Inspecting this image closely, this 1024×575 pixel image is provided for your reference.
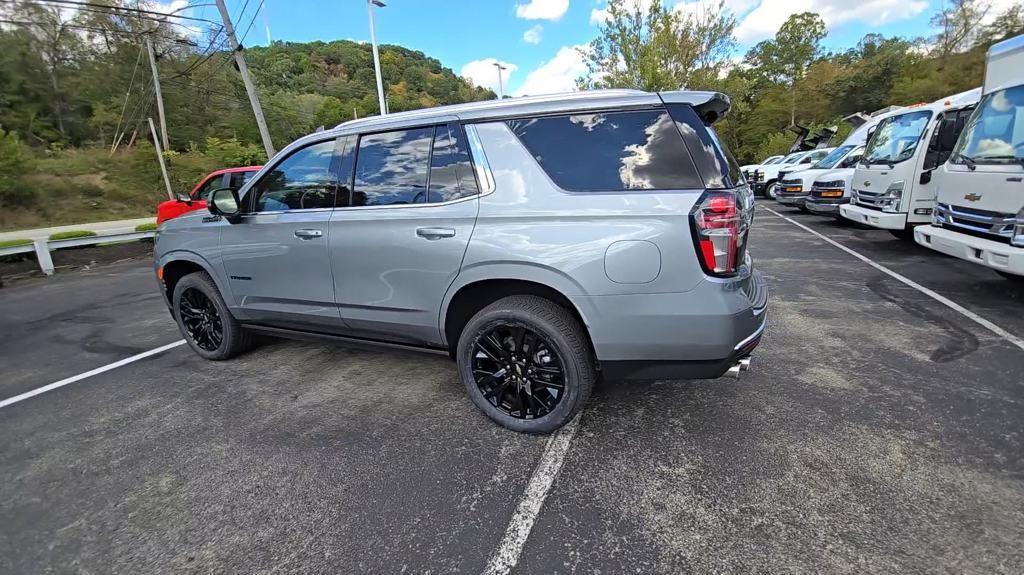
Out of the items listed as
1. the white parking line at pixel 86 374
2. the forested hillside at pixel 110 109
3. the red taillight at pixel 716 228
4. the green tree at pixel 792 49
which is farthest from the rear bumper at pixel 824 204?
the green tree at pixel 792 49

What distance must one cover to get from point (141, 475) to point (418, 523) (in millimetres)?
1655

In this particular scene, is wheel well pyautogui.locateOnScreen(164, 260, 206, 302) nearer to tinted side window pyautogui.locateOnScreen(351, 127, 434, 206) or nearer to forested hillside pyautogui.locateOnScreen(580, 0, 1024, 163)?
tinted side window pyautogui.locateOnScreen(351, 127, 434, 206)

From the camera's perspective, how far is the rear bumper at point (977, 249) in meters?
4.12

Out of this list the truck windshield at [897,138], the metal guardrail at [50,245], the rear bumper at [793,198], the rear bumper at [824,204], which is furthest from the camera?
the rear bumper at [793,198]

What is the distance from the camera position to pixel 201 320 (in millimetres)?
4141

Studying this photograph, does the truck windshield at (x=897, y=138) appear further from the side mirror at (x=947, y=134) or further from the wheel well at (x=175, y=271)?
the wheel well at (x=175, y=271)

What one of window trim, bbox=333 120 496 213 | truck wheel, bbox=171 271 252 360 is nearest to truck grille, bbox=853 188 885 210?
window trim, bbox=333 120 496 213

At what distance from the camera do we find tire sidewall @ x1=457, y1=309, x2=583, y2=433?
2496 millimetres

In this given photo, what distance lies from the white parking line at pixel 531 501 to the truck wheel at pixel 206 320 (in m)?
2.82

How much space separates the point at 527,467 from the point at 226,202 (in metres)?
2.83

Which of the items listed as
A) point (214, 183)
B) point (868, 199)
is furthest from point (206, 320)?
point (868, 199)

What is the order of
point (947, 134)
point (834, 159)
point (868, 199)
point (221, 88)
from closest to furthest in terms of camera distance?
1. point (947, 134)
2. point (868, 199)
3. point (834, 159)
4. point (221, 88)

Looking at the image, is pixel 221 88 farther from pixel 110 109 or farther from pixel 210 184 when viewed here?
pixel 210 184

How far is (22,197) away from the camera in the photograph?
22125 millimetres
